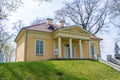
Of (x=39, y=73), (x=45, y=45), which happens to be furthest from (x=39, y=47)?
(x=39, y=73)

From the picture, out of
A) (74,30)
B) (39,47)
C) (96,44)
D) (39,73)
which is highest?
(74,30)

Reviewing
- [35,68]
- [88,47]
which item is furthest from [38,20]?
[35,68]

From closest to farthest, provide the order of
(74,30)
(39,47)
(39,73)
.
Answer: (39,73)
(39,47)
(74,30)

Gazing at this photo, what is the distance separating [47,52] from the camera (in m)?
21.2

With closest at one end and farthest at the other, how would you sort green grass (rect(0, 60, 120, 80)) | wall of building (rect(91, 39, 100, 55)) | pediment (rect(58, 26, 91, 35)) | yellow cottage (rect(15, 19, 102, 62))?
1. green grass (rect(0, 60, 120, 80))
2. yellow cottage (rect(15, 19, 102, 62))
3. pediment (rect(58, 26, 91, 35))
4. wall of building (rect(91, 39, 100, 55))

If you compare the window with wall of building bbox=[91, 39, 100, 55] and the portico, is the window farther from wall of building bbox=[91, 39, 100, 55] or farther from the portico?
wall of building bbox=[91, 39, 100, 55]

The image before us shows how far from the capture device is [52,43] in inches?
861

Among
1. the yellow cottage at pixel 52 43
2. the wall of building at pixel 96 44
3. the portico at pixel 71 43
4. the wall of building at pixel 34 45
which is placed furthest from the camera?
the wall of building at pixel 96 44

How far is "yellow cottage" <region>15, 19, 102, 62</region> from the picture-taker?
20.3 m

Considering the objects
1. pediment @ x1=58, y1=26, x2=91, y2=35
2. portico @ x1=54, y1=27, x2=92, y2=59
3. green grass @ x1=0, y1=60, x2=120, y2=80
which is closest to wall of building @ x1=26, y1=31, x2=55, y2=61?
portico @ x1=54, y1=27, x2=92, y2=59

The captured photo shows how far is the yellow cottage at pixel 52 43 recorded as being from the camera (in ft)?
66.7

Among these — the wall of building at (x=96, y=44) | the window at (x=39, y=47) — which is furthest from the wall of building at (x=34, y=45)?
the wall of building at (x=96, y=44)

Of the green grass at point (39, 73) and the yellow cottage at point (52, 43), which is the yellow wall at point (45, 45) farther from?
the green grass at point (39, 73)

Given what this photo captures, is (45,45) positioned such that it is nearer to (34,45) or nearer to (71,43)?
(34,45)
